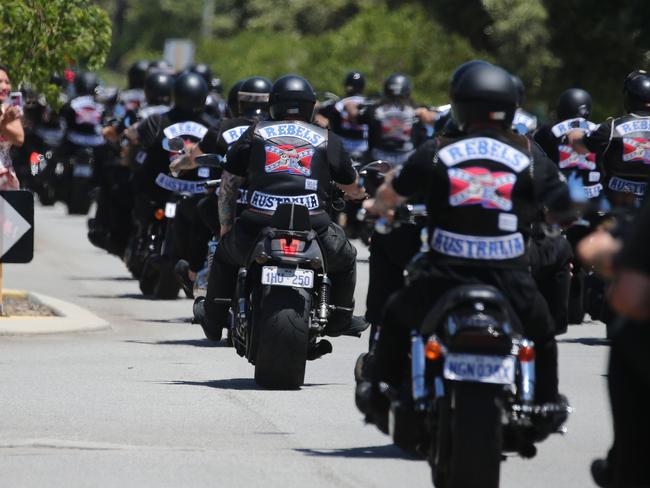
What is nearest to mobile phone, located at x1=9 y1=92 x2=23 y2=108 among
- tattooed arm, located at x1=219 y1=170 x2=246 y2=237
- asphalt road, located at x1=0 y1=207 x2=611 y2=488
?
asphalt road, located at x1=0 y1=207 x2=611 y2=488

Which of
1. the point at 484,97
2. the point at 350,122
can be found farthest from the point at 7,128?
the point at 350,122

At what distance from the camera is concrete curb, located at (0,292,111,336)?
14647 mm

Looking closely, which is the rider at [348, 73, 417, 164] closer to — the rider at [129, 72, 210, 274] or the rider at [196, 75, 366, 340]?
the rider at [129, 72, 210, 274]

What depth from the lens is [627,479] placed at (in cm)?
658

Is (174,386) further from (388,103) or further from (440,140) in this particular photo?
(388,103)

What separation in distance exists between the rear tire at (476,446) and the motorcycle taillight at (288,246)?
155 inches

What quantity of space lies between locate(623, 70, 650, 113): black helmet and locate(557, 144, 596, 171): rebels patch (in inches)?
80.5

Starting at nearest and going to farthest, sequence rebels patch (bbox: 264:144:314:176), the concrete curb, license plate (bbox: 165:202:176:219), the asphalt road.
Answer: the asphalt road, rebels patch (bbox: 264:144:314:176), the concrete curb, license plate (bbox: 165:202:176:219)

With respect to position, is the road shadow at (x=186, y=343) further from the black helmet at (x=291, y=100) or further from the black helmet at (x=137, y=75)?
the black helmet at (x=137, y=75)

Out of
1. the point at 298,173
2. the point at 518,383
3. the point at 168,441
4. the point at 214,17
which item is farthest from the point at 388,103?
the point at 214,17

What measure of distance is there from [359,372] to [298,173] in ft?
8.30

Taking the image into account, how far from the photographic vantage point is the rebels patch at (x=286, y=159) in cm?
1147

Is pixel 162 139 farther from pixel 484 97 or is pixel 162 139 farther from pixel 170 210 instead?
pixel 484 97

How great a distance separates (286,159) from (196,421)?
1.96 meters
